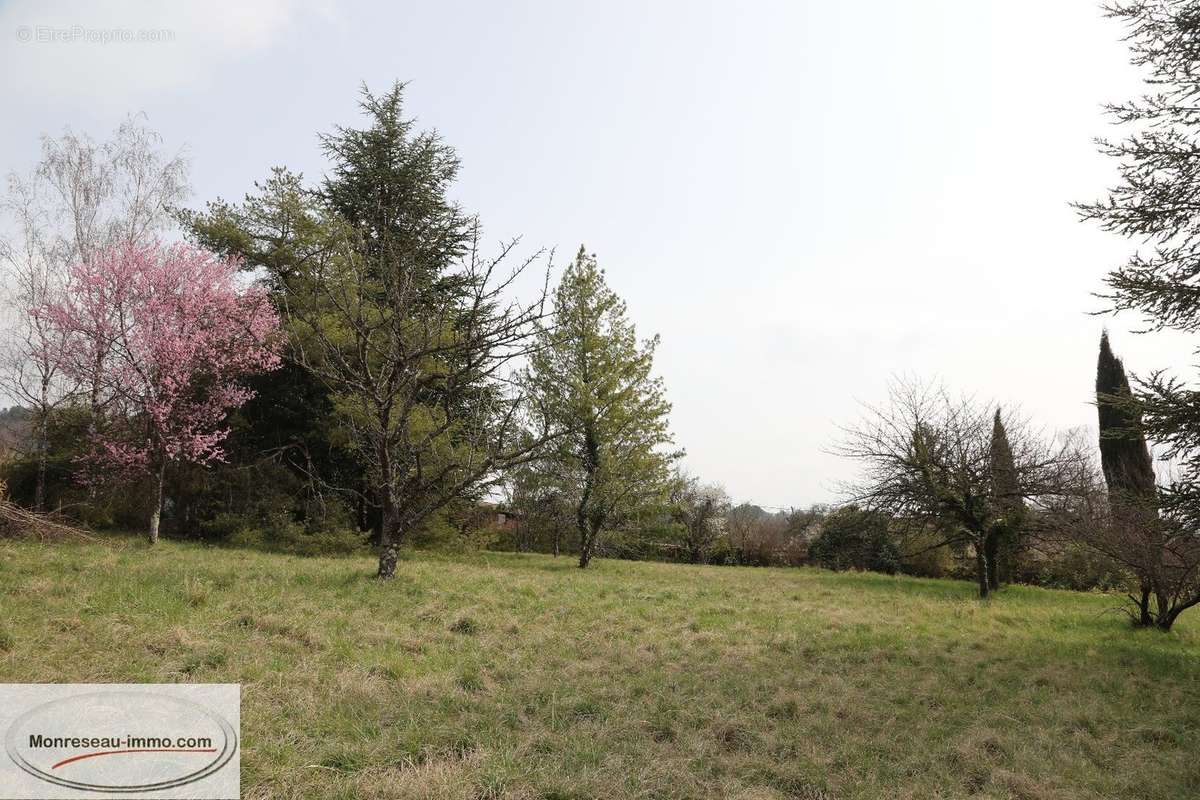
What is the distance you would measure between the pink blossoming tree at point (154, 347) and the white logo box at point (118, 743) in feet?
41.6

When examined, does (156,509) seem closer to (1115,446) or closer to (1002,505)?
(1002,505)

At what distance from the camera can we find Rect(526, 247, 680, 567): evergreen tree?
19.4 meters

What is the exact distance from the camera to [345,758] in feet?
12.3

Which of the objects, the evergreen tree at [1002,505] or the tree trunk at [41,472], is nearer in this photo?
the tree trunk at [41,472]

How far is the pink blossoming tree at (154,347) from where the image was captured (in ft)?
46.0

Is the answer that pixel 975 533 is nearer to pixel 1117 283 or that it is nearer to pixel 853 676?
pixel 1117 283

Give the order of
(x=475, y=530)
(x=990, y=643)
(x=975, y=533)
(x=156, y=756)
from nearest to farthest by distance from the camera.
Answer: (x=156, y=756) < (x=990, y=643) < (x=975, y=533) < (x=475, y=530)

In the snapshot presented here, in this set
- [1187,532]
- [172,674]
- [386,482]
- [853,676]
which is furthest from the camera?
[386,482]

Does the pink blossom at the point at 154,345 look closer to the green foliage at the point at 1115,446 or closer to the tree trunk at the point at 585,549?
the tree trunk at the point at 585,549

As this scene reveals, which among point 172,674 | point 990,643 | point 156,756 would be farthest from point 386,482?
point 990,643

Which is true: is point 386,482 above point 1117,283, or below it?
below

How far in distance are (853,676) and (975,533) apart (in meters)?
12.1

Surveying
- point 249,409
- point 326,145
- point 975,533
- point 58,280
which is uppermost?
point 326,145

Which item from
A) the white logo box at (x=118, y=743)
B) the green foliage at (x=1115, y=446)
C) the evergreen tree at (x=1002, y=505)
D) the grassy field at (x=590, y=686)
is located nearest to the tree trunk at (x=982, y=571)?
the evergreen tree at (x=1002, y=505)
